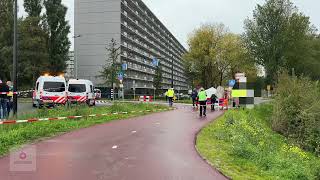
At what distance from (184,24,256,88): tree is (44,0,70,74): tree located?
65.5ft

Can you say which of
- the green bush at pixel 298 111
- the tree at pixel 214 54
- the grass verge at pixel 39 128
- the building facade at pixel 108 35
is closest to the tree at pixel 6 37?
the building facade at pixel 108 35

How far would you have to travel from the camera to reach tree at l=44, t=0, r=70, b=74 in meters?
75.1

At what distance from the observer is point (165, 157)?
12031mm

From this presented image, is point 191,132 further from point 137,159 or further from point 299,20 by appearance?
point 299,20

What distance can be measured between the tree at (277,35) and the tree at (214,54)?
2125mm

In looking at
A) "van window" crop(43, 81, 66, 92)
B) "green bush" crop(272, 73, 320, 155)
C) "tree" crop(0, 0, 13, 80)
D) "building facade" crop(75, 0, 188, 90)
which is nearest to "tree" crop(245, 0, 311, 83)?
"building facade" crop(75, 0, 188, 90)

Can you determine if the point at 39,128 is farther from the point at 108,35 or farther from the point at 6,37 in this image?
the point at 108,35

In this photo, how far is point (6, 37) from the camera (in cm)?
7231

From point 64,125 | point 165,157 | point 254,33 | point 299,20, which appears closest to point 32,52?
point 254,33

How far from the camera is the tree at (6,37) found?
6907cm

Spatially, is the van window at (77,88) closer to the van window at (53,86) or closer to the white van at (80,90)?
the white van at (80,90)

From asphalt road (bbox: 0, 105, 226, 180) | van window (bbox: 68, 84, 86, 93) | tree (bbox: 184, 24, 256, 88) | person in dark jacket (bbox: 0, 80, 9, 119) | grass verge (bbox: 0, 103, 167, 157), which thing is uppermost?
tree (bbox: 184, 24, 256, 88)
